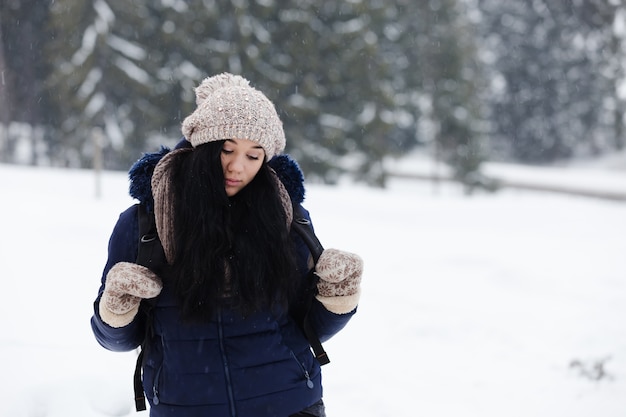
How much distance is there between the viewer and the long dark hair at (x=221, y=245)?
1782 mm

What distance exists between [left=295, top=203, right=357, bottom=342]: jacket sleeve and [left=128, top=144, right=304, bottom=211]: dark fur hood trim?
17 centimetres

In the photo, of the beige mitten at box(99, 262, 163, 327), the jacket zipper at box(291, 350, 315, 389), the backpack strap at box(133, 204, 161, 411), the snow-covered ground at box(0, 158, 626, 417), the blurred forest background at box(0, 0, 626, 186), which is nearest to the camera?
the beige mitten at box(99, 262, 163, 327)

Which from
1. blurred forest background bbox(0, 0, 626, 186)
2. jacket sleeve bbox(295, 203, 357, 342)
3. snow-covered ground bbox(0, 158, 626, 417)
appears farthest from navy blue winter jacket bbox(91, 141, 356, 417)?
blurred forest background bbox(0, 0, 626, 186)

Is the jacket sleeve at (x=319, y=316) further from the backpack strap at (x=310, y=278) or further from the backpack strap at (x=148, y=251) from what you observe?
the backpack strap at (x=148, y=251)

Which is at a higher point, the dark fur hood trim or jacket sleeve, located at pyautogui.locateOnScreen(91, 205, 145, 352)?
the dark fur hood trim

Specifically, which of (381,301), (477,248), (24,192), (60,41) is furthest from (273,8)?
(381,301)

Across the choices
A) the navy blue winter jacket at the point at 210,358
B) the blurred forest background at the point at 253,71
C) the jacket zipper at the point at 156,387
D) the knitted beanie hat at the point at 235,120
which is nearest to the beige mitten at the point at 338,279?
the navy blue winter jacket at the point at 210,358

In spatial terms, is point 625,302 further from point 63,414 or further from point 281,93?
point 281,93

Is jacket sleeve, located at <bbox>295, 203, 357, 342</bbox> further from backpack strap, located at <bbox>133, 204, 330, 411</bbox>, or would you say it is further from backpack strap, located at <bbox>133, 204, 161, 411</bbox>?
backpack strap, located at <bbox>133, 204, 161, 411</bbox>

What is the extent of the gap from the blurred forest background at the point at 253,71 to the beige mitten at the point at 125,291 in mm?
16990

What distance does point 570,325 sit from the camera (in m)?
5.52

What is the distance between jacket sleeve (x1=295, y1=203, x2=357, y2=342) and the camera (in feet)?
6.49

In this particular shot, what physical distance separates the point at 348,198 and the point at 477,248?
15.1 feet

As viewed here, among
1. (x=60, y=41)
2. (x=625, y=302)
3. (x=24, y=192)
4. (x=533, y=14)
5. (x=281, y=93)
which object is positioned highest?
(x=533, y=14)
